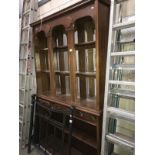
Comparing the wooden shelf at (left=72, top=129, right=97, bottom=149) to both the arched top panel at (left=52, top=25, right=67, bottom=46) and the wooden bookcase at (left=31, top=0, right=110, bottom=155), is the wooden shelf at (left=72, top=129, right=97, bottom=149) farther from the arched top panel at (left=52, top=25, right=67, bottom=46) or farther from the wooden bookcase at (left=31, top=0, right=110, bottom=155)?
the arched top panel at (left=52, top=25, right=67, bottom=46)

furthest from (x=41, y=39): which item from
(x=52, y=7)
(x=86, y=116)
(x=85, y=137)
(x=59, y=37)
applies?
(x=85, y=137)

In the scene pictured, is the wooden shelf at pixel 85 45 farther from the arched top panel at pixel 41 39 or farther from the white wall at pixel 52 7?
the arched top panel at pixel 41 39

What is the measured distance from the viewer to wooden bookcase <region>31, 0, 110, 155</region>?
1.85 m

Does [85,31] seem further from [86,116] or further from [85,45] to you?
[86,116]

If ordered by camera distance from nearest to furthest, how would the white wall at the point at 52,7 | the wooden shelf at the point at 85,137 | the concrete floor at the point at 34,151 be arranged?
the wooden shelf at the point at 85,137 → the white wall at the point at 52,7 → the concrete floor at the point at 34,151

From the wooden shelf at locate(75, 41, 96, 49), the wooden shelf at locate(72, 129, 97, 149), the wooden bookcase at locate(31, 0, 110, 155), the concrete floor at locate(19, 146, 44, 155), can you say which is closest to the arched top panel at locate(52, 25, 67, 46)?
the wooden bookcase at locate(31, 0, 110, 155)

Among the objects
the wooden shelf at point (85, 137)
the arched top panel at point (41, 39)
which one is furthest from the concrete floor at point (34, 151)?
the arched top panel at point (41, 39)

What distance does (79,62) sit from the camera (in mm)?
2416

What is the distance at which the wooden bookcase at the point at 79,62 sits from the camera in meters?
1.85

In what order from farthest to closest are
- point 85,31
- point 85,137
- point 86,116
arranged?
point 85,31, point 85,137, point 86,116

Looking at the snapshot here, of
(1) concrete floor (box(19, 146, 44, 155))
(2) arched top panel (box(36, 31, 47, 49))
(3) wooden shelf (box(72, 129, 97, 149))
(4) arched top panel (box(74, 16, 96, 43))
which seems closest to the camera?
(3) wooden shelf (box(72, 129, 97, 149))

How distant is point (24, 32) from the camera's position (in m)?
3.25
